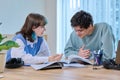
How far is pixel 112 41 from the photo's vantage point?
2.61m

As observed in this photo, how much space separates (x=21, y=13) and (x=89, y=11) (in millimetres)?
1090

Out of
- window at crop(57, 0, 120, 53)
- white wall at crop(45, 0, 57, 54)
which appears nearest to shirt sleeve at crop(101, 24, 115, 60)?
window at crop(57, 0, 120, 53)

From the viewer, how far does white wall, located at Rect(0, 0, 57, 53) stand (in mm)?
3609

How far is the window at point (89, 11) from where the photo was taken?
3.52 m

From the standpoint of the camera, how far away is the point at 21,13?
12.7 feet

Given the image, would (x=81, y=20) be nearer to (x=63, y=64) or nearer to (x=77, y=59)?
(x=77, y=59)

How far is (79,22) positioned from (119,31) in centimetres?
117

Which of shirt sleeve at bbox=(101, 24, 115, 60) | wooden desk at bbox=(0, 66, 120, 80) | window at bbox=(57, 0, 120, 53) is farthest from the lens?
window at bbox=(57, 0, 120, 53)

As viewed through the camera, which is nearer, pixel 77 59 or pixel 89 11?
pixel 77 59

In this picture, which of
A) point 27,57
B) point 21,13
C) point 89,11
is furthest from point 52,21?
point 27,57

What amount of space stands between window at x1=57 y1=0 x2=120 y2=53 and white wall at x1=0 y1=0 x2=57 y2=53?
0.10m

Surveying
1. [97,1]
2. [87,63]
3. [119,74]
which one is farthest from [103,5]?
[119,74]

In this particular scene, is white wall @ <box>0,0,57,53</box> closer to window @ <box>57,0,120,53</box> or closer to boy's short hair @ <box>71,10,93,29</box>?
window @ <box>57,0,120,53</box>

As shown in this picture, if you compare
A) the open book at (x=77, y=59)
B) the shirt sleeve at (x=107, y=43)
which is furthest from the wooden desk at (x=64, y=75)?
the shirt sleeve at (x=107, y=43)
